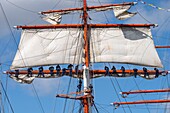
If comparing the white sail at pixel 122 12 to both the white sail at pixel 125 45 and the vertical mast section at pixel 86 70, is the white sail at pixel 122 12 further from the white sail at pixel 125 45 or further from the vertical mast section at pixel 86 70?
the vertical mast section at pixel 86 70

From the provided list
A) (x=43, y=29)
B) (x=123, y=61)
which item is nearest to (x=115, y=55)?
(x=123, y=61)

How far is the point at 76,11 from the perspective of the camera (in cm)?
4675

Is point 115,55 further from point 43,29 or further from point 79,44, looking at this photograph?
point 43,29

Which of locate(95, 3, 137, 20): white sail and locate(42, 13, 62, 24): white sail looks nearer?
locate(95, 3, 137, 20): white sail

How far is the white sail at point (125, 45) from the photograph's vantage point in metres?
46.6

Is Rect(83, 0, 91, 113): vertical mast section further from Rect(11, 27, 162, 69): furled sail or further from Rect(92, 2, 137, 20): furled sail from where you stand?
Rect(92, 2, 137, 20): furled sail

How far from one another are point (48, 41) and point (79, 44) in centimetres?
294

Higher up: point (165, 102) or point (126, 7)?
point (126, 7)

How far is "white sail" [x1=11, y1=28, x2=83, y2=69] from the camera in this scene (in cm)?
4603

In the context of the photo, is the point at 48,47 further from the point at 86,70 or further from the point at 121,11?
the point at 121,11

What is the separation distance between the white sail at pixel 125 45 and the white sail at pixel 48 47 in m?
1.76

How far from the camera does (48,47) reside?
1838 inches

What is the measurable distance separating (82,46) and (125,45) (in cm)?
431

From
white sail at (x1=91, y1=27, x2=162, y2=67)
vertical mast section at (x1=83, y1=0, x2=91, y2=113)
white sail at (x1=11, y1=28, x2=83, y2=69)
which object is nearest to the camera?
vertical mast section at (x1=83, y1=0, x2=91, y2=113)
